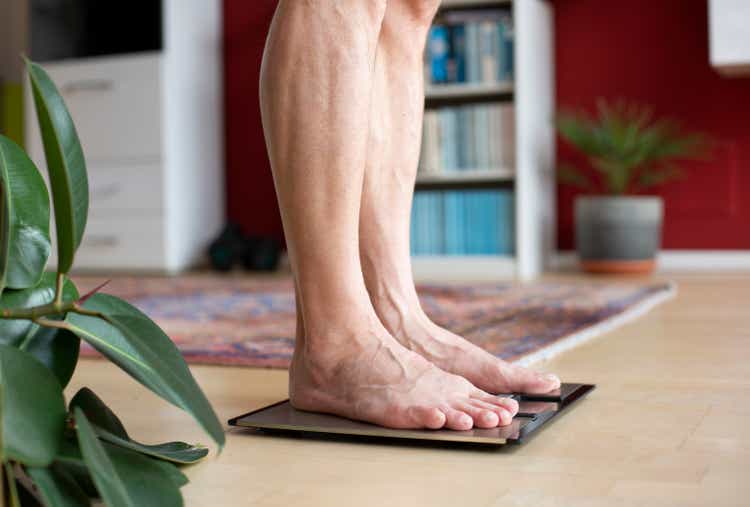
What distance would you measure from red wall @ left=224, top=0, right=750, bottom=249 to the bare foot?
2716mm

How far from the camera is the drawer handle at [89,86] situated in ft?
12.5

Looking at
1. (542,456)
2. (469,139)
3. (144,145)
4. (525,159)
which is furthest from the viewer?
(144,145)

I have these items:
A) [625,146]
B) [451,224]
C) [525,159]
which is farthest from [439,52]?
[625,146]

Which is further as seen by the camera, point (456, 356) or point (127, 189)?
point (127, 189)

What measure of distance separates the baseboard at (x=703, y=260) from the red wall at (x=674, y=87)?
1.3 inches

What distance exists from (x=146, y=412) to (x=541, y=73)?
280 centimetres

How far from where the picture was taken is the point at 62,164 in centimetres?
61

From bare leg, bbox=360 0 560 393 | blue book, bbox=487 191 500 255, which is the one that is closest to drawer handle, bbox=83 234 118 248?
blue book, bbox=487 191 500 255

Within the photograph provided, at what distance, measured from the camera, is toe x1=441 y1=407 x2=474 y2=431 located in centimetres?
88

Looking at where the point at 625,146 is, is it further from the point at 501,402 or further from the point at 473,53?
the point at 501,402

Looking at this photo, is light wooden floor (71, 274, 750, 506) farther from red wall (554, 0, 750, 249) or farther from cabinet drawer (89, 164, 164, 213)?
cabinet drawer (89, 164, 164, 213)

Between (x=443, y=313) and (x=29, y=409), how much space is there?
4.99ft

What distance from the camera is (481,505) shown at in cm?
69

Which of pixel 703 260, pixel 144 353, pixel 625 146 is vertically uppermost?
pixel 625 146
